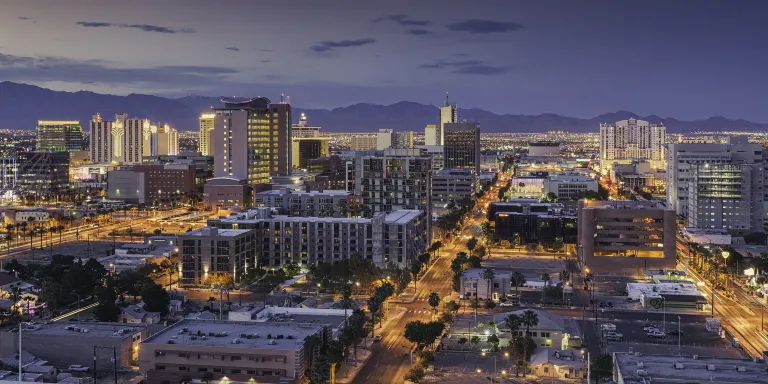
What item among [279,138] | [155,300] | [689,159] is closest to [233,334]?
[155,300]

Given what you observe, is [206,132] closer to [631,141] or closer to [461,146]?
[461,146]

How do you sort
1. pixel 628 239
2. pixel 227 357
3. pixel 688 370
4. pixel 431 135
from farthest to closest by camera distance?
pixel 431 135, pixel 628 239, pixel 227 357, pixel 688 370

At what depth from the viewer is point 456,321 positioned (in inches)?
1406

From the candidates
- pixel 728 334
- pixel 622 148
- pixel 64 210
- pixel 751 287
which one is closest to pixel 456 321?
pixel 728 334

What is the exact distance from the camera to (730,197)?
218ft

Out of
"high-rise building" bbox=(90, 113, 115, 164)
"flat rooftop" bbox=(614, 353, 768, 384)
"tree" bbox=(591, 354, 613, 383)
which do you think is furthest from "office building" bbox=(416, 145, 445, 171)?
"flat rooftop" bbox=(614, 353, 768, 384)

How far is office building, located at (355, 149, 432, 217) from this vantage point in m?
60.7

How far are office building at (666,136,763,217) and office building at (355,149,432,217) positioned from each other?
26.7 meters

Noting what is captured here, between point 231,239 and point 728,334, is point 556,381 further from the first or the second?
point 231,239

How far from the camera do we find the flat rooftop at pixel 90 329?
2970 cm

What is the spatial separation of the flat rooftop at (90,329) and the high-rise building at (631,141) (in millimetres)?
147587

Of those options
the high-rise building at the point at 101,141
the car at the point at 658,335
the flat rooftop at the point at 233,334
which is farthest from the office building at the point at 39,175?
the car at the point at 658,335

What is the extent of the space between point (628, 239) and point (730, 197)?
20.9m

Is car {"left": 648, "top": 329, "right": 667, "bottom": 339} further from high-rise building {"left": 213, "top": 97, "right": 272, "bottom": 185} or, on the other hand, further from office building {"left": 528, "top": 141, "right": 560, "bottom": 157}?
office building {"left": 528, "top": 141, "right": 560, "bottom": 157}
